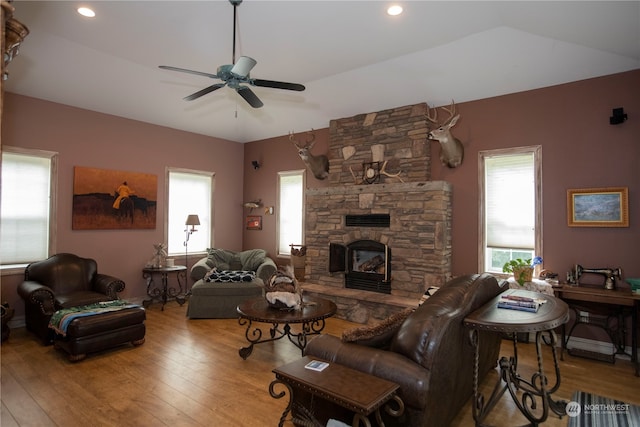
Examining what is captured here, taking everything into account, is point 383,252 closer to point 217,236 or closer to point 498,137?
point 498,137

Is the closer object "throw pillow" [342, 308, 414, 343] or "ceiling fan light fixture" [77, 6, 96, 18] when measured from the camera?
"throw pillow" [342, 308, 414, 343]

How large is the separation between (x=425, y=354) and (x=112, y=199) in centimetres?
557

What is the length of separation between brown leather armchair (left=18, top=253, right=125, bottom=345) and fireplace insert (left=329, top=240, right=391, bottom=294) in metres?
3.16

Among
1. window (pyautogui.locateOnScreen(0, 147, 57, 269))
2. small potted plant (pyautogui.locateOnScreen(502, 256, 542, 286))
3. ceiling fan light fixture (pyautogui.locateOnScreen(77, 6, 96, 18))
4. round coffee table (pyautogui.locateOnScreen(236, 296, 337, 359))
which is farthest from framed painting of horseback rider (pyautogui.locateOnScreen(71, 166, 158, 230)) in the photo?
small potted plant (pyautogui.locateOnScreen(502, 256, 542, 286))

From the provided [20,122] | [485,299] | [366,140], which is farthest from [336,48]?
[20,122]

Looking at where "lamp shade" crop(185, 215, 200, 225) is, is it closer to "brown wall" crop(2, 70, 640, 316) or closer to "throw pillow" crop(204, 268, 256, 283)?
"brown wall" crop(2, 70, 640, 316)

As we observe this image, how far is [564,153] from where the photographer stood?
4.32 metres

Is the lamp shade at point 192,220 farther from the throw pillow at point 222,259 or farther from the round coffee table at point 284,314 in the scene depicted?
the round coffee table at point 284,314

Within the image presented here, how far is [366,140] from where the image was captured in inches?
229

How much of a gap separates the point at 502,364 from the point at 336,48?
12.1 ft

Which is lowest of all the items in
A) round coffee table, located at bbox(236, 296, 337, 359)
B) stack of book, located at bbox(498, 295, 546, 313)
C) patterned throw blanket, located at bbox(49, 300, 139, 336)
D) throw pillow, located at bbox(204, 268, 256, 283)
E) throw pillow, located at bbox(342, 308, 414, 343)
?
patterned throw blanket, located at bbox(49, 300, 139, 336)

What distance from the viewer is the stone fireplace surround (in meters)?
4.95

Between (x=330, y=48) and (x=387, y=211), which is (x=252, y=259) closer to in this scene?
(x=387, y=211)

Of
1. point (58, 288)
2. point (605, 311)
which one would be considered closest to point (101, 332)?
point (58, 288)
